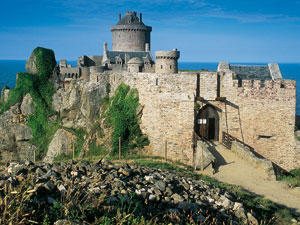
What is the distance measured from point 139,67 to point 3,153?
17.0m

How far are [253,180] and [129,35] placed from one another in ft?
110

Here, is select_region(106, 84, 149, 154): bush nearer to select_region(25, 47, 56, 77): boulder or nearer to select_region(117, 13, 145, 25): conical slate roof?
select_region(25, 47, 56, 77): boulder

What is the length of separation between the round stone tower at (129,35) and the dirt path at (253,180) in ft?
94.8

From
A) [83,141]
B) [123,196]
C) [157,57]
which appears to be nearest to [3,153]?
[83,141]

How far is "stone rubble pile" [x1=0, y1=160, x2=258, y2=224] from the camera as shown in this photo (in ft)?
27.5

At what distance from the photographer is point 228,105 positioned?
838 inches

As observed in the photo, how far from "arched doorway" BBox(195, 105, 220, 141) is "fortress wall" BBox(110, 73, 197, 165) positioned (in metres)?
1.21

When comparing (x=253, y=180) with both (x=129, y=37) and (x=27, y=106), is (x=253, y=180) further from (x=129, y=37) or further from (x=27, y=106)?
(x=129, y=37)

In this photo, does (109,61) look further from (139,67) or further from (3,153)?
(3,153)

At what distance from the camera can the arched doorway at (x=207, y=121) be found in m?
21.7

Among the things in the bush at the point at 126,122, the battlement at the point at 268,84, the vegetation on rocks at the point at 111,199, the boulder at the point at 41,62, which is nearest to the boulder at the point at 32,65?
the boulder at the point at 41,62

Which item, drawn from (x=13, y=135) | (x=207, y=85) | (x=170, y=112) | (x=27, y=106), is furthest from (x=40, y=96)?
(x=207, y=85)

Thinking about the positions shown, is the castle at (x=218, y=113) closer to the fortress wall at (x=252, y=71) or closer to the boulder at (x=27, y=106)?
the fortress wall at (x=252, y=71)

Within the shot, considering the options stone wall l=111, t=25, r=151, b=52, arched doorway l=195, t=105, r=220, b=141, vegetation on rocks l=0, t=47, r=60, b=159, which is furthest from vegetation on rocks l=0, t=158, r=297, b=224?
stone wall l=111, t=25, r=151, b=52
